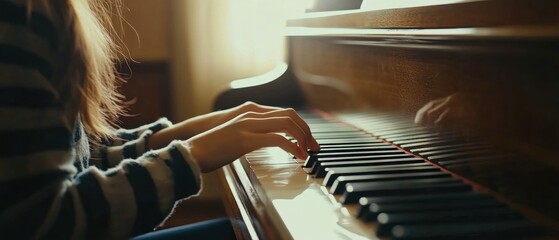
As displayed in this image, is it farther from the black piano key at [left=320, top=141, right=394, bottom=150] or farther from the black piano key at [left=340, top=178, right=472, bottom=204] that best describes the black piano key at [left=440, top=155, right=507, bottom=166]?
the black piano key at [left=320, top=141, right=394, bottom=150]

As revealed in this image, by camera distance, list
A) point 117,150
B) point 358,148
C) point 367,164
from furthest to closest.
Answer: point 117,150, point 358,148, point 367,164

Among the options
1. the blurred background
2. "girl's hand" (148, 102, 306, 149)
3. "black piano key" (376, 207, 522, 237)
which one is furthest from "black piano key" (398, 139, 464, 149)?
the blurred background

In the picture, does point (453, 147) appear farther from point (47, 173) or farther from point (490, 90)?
point (47, 173)

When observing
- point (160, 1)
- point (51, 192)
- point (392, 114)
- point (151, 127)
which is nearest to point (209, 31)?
point (160, 1)

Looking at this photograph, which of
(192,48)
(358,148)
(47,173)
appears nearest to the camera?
(47,173)

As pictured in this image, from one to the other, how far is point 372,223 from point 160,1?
1960 mm

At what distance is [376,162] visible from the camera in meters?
0.94

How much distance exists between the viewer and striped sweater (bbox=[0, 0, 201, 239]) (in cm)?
70

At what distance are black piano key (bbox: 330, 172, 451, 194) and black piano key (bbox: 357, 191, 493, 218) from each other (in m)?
0.08

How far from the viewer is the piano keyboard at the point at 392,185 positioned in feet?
2.11

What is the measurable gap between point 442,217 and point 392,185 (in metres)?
0.13

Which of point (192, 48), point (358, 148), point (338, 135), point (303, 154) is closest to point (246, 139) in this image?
point (303, 154)

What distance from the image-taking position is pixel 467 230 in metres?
0.62

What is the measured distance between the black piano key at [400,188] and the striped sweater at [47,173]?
222mm
